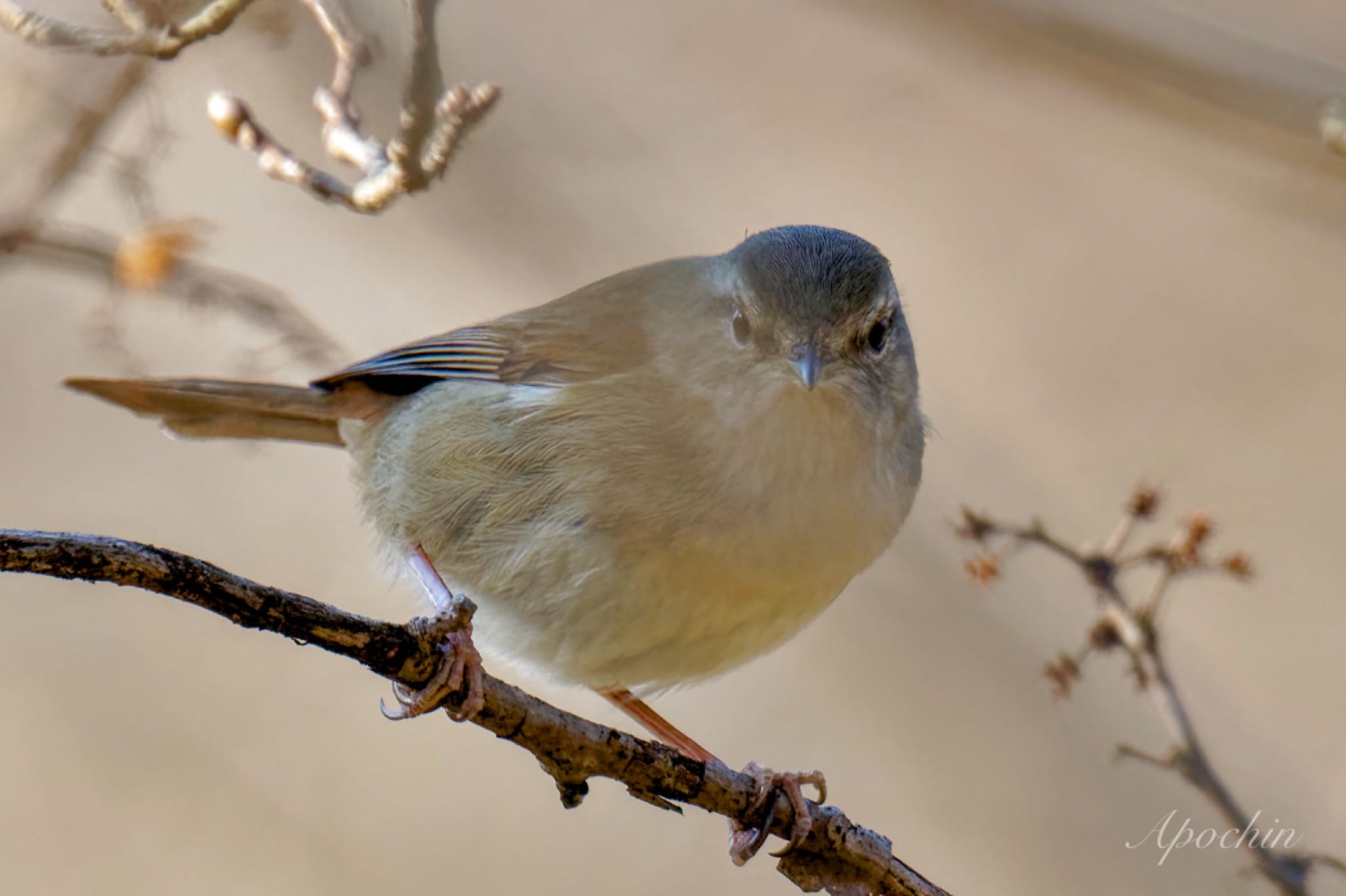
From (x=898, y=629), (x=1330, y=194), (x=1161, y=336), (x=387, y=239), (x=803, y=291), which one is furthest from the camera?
(x=1161, y=336)

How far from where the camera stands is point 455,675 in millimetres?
2705

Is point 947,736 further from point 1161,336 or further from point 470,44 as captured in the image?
point 470,44

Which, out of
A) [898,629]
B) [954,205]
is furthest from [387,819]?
[954,205]

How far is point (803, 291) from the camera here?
318cm

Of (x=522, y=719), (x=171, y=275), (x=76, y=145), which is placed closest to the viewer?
(x=522, y=719)

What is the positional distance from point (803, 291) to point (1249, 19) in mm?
3054

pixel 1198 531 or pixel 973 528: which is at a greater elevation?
pixel 1198 531

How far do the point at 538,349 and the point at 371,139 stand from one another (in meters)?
0.71

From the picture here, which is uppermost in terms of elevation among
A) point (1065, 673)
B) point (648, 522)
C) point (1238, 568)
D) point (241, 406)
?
point (1238, 568)

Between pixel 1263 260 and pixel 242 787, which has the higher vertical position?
pixel 1263 260

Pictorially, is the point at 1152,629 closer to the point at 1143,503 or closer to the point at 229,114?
the point at 1143,503

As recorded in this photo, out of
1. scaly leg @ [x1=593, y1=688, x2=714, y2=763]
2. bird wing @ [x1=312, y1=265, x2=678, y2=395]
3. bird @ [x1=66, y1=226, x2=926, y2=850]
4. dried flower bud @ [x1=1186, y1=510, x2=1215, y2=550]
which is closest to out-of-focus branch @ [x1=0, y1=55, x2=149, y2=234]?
bird @ [x1=66, y1=226, x2=926, y2=850]

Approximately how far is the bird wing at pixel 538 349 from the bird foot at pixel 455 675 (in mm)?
959
